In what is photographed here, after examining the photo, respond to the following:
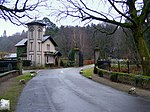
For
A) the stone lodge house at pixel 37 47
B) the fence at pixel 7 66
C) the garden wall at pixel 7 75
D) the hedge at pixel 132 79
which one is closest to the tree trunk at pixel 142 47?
the hedge at pixel 132 79

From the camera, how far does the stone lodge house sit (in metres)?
67.5

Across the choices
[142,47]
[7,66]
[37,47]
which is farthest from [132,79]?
[37,47]

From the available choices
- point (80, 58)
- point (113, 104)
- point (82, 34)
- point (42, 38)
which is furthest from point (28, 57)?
point (113, 104)

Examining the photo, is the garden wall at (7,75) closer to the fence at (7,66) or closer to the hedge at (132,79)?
the fence at (7,66)

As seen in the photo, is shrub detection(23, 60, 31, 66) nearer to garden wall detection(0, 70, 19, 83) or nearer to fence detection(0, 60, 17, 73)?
fence detection(0, 60, 17, 73)

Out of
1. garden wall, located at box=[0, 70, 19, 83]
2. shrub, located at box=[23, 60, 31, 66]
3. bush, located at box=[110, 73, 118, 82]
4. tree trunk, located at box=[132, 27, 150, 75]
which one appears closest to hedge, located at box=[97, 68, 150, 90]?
bush, located at box=[110, 73, 118, 82]

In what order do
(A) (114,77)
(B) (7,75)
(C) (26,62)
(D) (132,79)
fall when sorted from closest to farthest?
1. (D) (132,79)
2. (A) (114,77)
3. (B) (7,75)
4. (C) (26,62)

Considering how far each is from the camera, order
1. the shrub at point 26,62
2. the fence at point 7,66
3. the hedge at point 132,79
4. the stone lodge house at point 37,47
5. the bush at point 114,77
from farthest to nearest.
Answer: the stone lodge house at point 37,47, the shrub at point 26,62, the fence at point 7,66, the bush at point 114,77, the hedge at point 132,79

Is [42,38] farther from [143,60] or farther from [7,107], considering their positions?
[7,107]

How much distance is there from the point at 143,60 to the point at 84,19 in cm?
564

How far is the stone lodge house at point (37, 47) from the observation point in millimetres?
67500

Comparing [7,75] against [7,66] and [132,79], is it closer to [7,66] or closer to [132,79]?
[7,66]

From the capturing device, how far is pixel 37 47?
224 feet

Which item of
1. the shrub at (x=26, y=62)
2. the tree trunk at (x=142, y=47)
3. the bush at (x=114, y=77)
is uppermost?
the tree trunk at (x=142, y=47)
